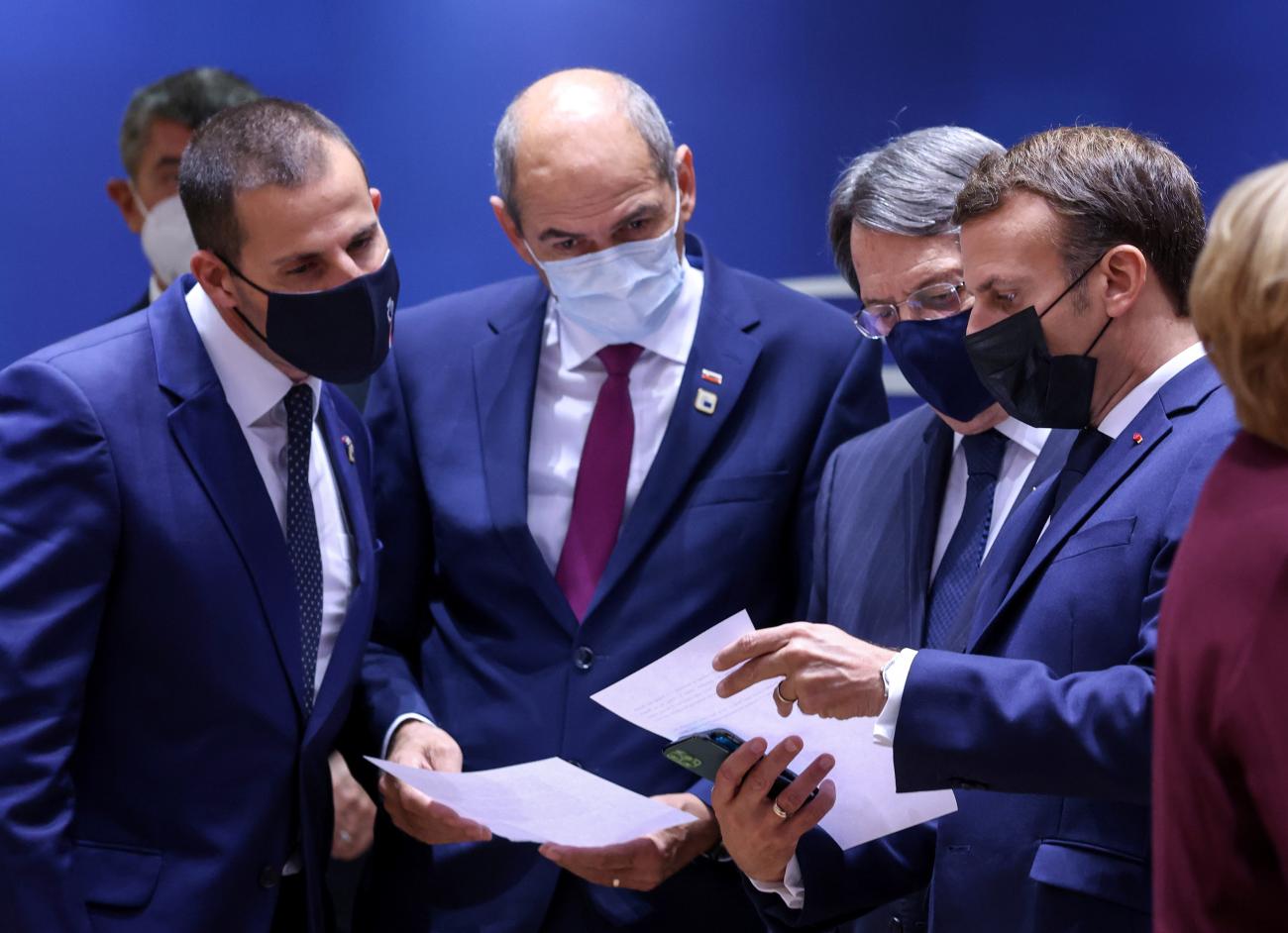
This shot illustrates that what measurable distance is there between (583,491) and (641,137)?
0.68m

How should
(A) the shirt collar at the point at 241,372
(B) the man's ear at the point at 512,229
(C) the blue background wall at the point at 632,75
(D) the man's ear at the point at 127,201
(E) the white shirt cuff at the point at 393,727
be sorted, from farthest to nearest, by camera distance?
(D) the man's ear at the point at 127,201, (C) the blue background wall at the point at 632,75, (B) the man's ear at the point at 512,229, (E) the white shirt cuff at the point at 393,727, (A) the shirt collar at the point at 241,372

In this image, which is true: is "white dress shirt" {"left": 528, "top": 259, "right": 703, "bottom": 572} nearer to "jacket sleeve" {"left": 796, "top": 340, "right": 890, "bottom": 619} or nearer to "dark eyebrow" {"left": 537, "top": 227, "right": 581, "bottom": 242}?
"dark eyebrow" {"left": 537, "top": 227, "right": 581, "bottom": 242}

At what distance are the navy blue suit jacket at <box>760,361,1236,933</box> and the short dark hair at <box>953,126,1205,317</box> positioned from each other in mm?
187

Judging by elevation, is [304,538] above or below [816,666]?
below

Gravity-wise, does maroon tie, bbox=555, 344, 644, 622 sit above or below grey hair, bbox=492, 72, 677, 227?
below

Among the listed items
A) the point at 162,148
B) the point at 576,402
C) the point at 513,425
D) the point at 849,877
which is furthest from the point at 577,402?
the point at 162,148

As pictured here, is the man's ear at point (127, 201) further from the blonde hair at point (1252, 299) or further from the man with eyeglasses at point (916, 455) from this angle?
the blonde hair at point (1252, 299)

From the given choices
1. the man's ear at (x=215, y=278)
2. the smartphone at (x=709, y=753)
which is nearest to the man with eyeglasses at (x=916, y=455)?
the smartphone at (x=709, y=753)

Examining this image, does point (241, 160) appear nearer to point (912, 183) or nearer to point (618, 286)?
point (618, 286)

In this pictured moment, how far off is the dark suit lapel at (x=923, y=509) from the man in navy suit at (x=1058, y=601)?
154 mm

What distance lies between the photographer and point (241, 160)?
2.71 meters

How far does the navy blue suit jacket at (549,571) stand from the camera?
2850mm

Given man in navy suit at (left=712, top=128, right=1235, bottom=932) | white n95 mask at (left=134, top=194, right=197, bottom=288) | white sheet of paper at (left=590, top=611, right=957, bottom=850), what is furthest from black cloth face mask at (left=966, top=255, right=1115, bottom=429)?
white n95 mask at (left=134, top=194, right=197, bottom=288)

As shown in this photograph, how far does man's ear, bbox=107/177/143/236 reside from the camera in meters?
4.25
